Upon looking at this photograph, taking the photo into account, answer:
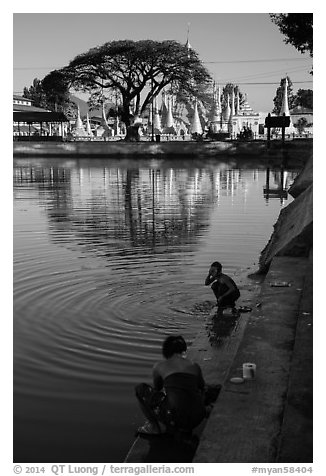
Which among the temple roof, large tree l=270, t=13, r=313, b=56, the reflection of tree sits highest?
the temple roof

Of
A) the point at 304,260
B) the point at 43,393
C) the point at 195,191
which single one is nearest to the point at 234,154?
the point at 195,191

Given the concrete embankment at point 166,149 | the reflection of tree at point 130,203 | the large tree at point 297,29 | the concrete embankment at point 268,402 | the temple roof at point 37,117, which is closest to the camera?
the concrete embankment at point 268,402

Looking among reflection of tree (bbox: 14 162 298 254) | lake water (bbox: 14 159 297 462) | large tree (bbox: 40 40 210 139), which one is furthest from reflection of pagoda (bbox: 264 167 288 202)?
large tree (bbox: 40 40 210 139)

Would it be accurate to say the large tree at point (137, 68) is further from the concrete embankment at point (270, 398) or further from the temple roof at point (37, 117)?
the concrete embankment at point (270, 398)

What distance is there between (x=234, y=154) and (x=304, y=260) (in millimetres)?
41047

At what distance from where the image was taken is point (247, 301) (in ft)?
29.0

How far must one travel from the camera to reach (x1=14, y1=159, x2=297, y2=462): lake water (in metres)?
5.54

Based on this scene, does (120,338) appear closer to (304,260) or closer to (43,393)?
(43,393)

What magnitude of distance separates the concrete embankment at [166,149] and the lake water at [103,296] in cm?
2551

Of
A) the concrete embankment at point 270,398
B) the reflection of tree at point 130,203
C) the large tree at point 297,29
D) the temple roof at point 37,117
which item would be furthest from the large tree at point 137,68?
the concrete embankment at point 270,398

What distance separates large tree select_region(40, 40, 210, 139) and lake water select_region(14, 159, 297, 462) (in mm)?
36928

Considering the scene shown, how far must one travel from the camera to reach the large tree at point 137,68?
186 feet

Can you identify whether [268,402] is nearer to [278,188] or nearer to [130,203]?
[130,203]

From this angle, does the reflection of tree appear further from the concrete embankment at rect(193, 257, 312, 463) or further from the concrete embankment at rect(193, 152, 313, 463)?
the concrete embankment at rect(193, 257, 312, 463)
